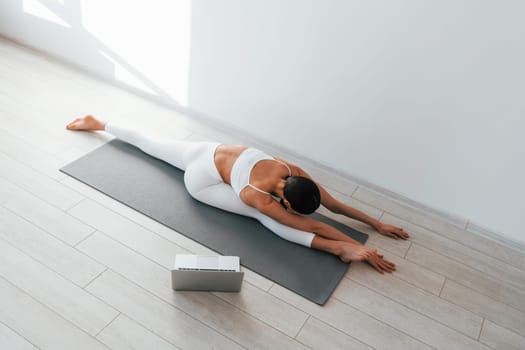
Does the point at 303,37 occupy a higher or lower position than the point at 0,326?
higher

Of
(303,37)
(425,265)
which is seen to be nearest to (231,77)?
(303,37)

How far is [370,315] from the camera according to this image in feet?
7.72

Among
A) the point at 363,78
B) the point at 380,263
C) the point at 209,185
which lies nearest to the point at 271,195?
the point at 209,185

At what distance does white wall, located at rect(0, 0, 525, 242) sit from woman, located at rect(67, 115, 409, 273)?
53 cm

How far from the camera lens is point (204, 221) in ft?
8.86

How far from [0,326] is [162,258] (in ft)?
2.46

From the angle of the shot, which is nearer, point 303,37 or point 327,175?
point 303,37

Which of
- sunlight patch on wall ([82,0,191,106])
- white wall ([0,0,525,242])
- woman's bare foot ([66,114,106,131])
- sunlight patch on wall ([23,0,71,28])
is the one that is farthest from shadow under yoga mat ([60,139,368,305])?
sunlight patch on wall ([23,0,71,28])

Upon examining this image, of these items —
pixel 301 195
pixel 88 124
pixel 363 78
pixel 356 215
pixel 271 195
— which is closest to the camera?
pixel 301 195

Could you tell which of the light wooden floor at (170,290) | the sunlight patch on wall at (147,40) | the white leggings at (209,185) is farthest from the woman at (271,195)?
the sunlight patch on wall at (147,40)

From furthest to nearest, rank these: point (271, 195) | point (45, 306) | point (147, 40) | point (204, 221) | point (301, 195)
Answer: point (147, 40)
point (204, 221)
point (271, 195)
point (301, 195)
point (45, 306)

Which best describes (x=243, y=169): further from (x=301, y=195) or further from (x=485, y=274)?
(x=485, y=274)

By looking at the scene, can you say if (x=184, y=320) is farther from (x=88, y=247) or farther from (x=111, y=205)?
(x=111, y=205)

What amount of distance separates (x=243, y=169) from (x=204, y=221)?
371 mm
